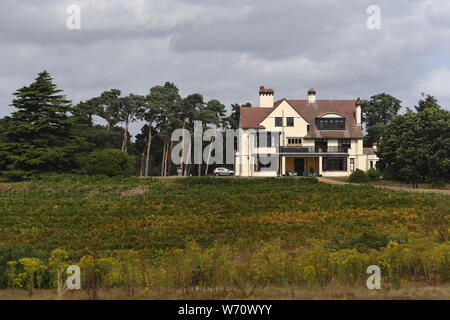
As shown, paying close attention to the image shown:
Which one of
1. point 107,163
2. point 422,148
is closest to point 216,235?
point 107,163

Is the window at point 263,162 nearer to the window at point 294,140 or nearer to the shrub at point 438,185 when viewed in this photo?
the window at point 294,140

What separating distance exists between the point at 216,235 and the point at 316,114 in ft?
107

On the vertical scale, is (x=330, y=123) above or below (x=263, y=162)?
above

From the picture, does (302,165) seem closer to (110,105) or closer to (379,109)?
(110,105)

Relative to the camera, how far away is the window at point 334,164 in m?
48.7

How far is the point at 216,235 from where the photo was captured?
68.3 ft

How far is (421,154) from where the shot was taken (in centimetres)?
4081

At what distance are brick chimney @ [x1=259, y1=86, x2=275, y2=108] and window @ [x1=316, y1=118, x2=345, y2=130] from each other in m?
6.10

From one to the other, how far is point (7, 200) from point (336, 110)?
116 feet

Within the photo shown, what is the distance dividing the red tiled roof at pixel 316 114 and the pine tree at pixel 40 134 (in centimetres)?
1793

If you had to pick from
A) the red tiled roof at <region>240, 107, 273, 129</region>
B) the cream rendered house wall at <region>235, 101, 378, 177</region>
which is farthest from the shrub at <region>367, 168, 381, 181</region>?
the red tiled roof at <region>240, 107, 273, 129</region>

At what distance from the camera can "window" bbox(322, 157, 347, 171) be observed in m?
48.7

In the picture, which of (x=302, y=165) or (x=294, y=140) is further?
(x=302, y=165)
